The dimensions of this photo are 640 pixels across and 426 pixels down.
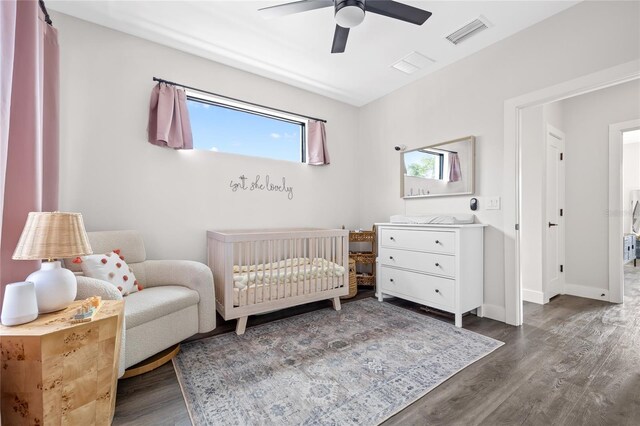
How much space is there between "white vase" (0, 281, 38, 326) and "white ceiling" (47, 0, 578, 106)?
217 centimetres

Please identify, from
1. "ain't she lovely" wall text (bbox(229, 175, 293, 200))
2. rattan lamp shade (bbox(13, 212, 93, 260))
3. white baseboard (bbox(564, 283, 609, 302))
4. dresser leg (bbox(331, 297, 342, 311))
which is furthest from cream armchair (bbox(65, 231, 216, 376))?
white baseboard (bbox(564, 283, 609, 302))

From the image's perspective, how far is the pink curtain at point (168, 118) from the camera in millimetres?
2527

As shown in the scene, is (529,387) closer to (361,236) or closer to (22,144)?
(361,236)

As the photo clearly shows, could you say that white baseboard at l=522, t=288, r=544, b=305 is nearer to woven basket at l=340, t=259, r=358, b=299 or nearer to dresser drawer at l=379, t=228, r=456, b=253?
dresser drawer at l=379, t=228, r=456, b=253

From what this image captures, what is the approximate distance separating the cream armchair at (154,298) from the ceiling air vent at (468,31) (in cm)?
298

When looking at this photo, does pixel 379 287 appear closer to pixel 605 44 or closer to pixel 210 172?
pixel 210 172

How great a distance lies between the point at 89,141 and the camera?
2316 millimetres

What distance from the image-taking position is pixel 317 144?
3.60m

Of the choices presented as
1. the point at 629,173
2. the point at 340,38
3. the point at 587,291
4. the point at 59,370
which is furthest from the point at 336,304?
the point at 629,173

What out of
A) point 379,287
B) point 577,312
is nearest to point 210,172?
point 379,287

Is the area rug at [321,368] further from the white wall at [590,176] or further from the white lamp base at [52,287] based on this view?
the white wall at [590,176]

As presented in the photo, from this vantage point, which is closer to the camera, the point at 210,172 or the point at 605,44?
the point at 605,44

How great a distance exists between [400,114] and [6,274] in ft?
12.1

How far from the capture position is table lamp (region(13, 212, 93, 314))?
1.18 m
